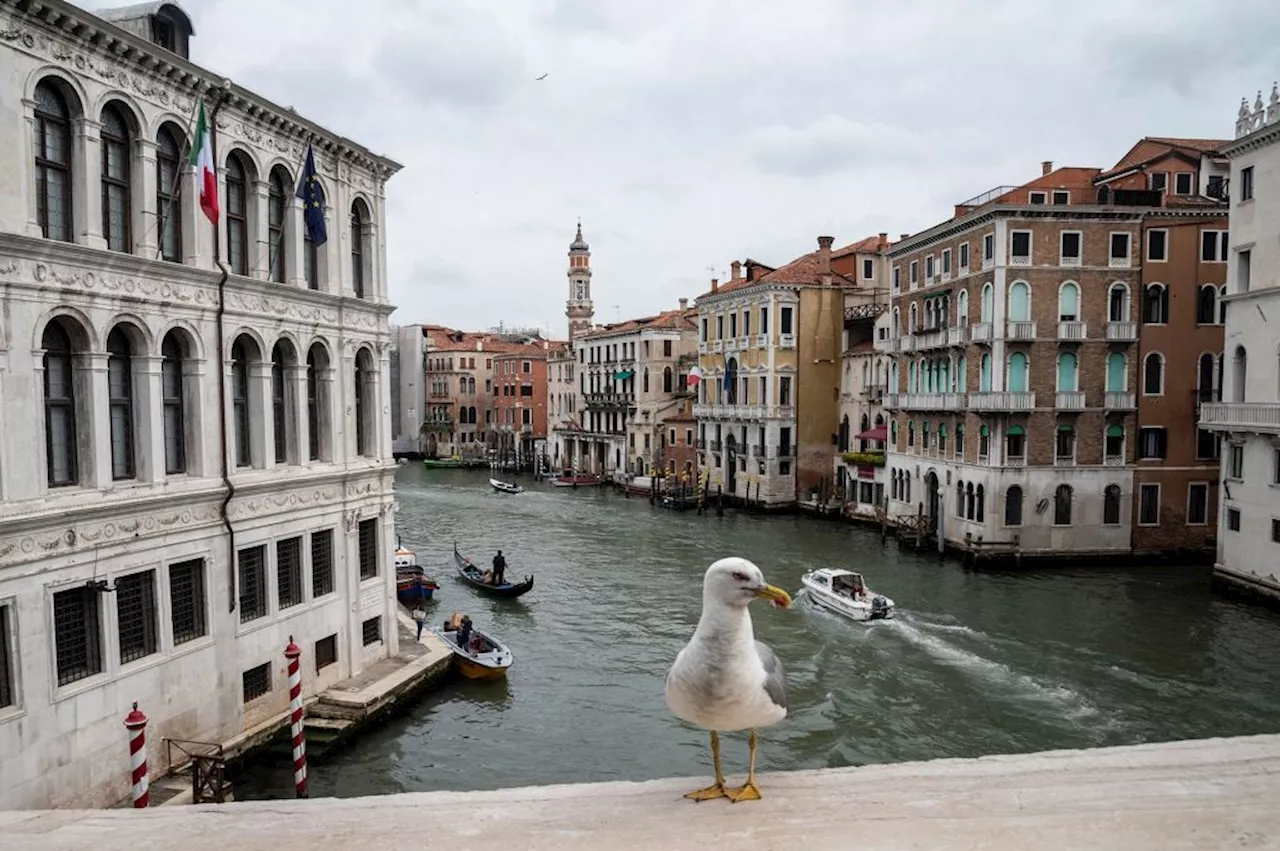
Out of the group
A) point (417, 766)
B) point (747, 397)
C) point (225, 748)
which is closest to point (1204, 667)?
point (417, 766)

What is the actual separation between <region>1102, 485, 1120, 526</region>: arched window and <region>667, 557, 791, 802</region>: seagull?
24021mm

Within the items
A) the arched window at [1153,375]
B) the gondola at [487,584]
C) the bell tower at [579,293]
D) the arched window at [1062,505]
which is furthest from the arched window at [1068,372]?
the bell tower at [579,293]

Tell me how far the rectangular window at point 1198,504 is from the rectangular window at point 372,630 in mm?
22027

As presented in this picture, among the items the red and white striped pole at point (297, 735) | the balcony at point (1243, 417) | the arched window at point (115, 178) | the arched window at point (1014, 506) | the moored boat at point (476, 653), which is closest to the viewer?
the arched window at point (115, 178)

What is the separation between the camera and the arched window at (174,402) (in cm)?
973

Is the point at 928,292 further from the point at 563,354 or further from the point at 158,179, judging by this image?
the point at 563,354

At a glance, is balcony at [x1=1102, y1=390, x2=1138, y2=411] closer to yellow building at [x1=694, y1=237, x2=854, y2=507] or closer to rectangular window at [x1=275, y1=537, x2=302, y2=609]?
yellow building at [x1=694, y1=237, x2=854, y2=507]

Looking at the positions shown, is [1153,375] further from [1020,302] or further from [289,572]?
[289,572]

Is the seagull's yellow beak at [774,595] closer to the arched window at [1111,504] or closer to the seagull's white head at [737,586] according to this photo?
the seagull's white head at [737,586]

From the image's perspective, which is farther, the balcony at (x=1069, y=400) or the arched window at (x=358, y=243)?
the balcony at (x=1069, y=400)

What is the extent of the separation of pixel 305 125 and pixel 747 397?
2883cm

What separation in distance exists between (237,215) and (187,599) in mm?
4518

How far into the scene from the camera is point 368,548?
13312 mm

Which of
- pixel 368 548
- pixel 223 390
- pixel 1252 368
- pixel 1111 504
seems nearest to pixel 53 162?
pixel 223 390
